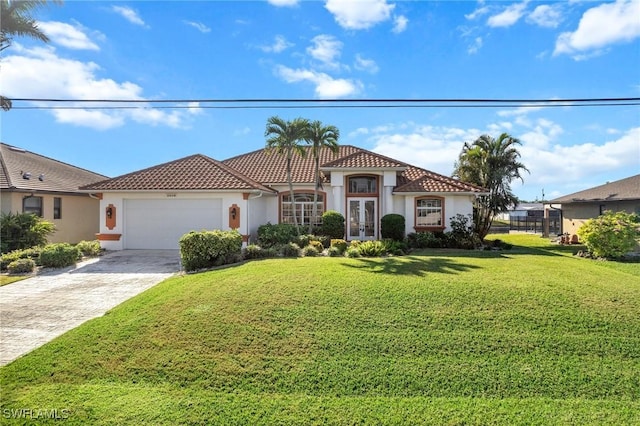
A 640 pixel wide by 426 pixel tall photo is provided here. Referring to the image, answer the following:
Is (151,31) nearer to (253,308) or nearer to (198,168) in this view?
(198,168)

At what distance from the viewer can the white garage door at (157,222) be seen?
1662 centimetres

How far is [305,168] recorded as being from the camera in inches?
854

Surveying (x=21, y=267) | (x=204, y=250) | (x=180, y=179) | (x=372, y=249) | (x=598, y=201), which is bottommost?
(x=21, y=267)

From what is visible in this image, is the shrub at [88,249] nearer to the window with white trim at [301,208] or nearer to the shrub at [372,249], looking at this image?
the window with white trim at [301,208]

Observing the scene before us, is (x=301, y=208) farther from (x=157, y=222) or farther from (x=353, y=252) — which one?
(x=157, y=222)

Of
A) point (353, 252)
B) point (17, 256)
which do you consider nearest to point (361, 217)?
point (353, 252)

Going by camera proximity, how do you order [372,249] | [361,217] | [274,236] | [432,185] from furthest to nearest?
[361,217]
[432,185]
[274,236]
[372,249]

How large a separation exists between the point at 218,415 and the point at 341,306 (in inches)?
137

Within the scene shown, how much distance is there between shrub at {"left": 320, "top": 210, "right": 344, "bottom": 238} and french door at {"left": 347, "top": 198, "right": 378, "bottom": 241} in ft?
4.82

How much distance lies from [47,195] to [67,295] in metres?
12.4

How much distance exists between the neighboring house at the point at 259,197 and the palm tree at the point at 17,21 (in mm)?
6484

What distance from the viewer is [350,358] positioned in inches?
227

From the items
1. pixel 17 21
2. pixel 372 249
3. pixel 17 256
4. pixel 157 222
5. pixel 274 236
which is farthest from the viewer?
pixel 157 222

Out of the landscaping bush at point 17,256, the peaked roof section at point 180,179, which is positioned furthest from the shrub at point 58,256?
the peaked roof section at point 180,179
